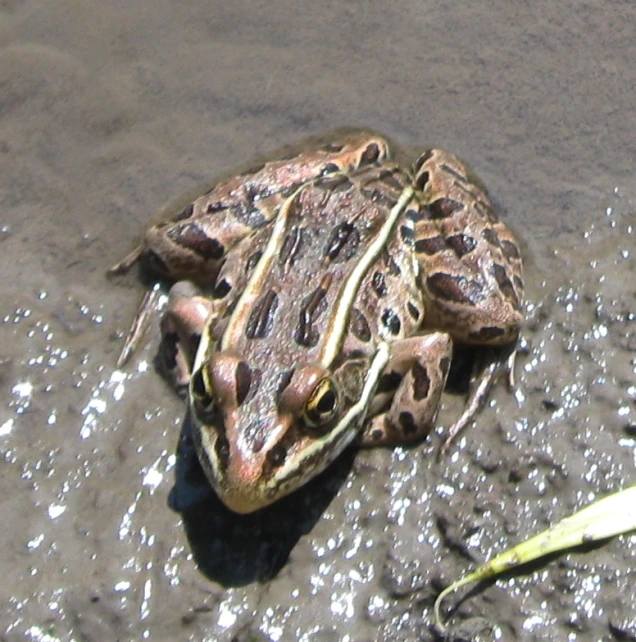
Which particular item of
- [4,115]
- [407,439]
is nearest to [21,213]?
[4,115]

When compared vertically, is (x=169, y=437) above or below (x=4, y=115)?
below

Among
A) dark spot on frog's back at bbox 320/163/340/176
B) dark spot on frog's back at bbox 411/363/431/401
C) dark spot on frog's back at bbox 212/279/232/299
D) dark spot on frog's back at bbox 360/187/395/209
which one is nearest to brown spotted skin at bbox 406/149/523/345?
dark spot on frog's back at bbox 360/187/395/209

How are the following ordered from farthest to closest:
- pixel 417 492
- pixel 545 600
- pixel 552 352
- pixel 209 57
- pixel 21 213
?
1. pixel 209 57
2. pixel 21 213
3. pixel 552 352
4. pixel 417 492
5. pixel 545 600

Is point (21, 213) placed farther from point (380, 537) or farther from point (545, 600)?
point (545, 600)

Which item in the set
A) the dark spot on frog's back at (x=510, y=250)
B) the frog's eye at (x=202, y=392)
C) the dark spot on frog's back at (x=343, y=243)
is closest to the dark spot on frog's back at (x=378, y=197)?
the dark spot on frog's back at (x=343, y=243)

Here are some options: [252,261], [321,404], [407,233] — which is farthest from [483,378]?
[252,261]

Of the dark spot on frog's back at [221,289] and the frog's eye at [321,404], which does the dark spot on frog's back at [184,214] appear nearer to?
the dark spot on frog's back at [221,289]
